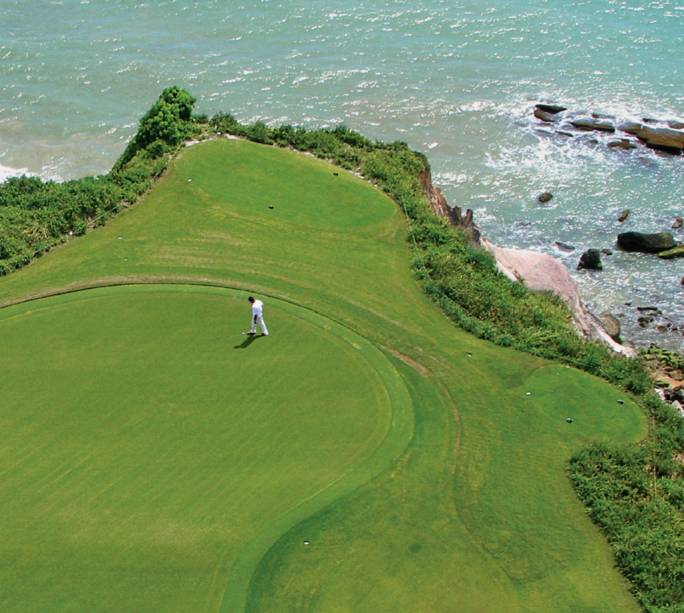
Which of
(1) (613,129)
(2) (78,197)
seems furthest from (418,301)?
(1) (613,129)

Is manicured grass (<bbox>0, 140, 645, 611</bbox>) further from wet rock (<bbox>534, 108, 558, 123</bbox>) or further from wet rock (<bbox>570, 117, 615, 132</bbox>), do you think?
wet rock (<bbox>534, 108, 558, 123</bbox>)

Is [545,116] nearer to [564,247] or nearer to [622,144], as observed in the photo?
[622,144]

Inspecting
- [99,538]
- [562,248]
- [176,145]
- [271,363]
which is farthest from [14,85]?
[99,538]

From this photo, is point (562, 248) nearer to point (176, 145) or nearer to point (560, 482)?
point (176, 145)

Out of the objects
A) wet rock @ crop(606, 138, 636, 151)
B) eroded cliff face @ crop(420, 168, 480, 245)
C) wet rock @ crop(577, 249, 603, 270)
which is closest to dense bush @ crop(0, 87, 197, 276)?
eroded cliff face @ crop(420, 168, 480, 245)

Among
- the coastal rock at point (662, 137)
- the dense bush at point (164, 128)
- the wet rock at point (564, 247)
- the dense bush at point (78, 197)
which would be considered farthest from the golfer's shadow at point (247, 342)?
the coastal rock at point (662, 137)

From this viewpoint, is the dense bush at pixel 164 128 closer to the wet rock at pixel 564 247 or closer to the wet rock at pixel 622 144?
the wet rock at pixel 564 247
